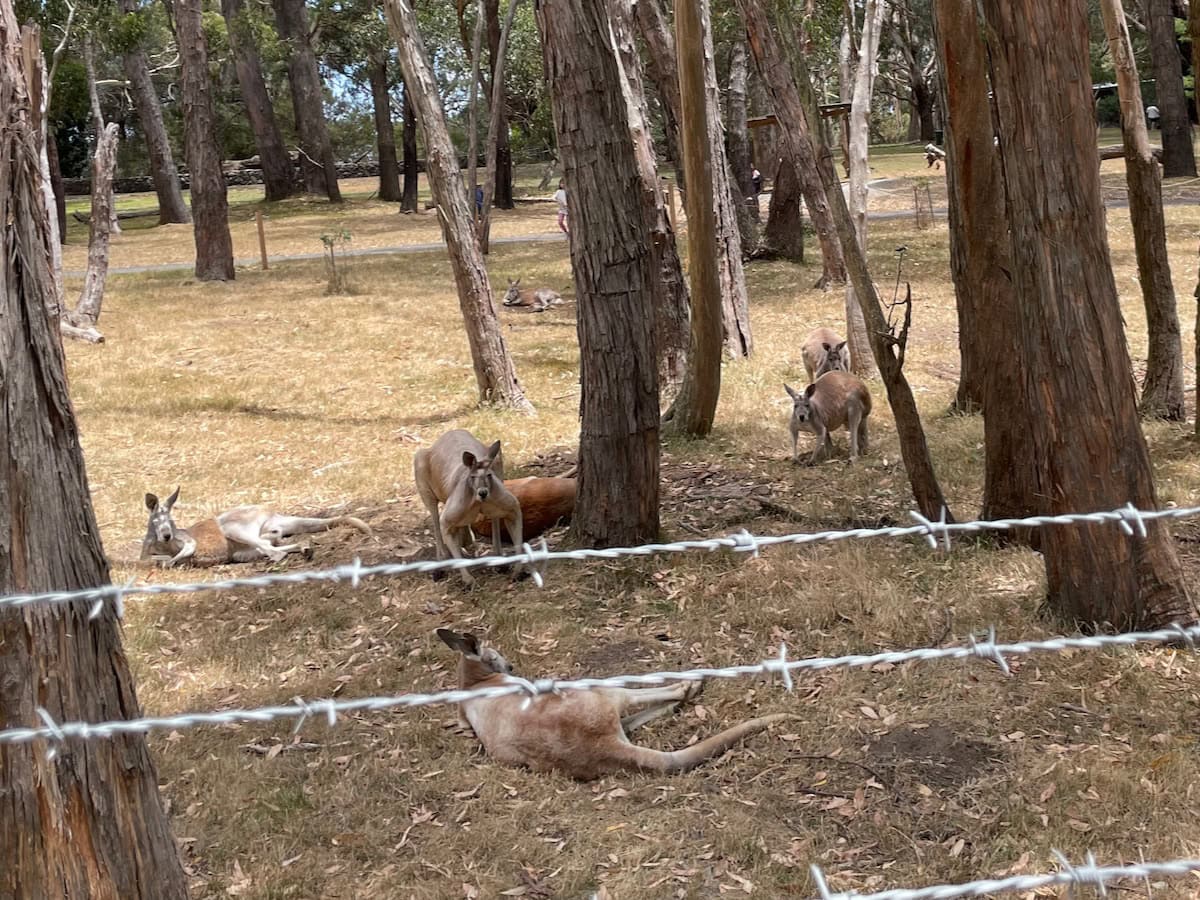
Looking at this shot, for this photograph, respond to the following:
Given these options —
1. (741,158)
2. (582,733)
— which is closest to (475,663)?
(582,733)

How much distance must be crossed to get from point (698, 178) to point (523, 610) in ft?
13.2

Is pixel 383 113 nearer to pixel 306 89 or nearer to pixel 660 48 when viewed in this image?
pixel 306 89

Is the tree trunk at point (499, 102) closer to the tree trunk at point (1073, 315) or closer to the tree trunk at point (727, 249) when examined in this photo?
the tree trunk at point (727, 249)

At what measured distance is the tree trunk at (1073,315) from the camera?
17.3 ft

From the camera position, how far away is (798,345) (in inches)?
573

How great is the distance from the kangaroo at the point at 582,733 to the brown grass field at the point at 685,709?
0.08 meters

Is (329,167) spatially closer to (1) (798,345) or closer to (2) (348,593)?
(1) (798,345)

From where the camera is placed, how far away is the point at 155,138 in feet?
125

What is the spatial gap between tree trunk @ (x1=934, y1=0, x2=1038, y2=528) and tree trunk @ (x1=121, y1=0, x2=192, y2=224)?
33.7 m

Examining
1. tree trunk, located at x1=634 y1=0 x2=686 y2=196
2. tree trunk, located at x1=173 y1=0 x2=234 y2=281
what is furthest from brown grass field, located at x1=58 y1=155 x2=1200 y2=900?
tree trunk, located at x1=173 y1=0 x2=234 y2=281

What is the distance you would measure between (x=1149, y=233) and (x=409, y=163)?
28.9 m

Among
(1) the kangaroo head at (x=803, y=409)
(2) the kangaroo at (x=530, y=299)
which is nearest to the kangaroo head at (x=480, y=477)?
(1) the kangaroo head at (x=803, y=409)

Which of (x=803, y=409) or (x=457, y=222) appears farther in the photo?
(x=457, y=222)

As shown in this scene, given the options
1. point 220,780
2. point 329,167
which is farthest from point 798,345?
point 329,167
